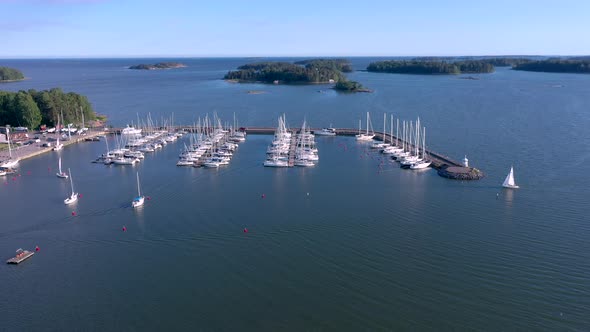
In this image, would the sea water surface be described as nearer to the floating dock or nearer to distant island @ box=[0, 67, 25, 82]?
the floating dock

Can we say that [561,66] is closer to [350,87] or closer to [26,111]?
[350,87]

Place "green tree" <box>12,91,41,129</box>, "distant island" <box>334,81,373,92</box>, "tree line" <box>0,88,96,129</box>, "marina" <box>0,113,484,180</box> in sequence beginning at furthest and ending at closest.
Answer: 1. "distant island" <box>334,81,373,92</box>
2. "tree line" <box>0,88,96,129</box>
3. "green tree" <box>12,91,41,129</box>
4. "marina" <box>0,113,484,180</box>

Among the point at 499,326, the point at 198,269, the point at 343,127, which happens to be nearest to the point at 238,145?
the point at 343,127

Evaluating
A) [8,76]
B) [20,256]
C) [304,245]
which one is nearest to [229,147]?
[304,245]

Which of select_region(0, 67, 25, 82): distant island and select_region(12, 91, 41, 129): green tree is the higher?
select_region(0, 67, 25, 82): distant island

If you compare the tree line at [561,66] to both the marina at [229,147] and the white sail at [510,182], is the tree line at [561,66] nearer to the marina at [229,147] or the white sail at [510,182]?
the marina at [229,147]

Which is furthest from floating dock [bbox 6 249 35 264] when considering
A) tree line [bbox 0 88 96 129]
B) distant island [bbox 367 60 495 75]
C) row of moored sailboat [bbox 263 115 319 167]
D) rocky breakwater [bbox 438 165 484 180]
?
distant island [bbox 367 60 495 75]
